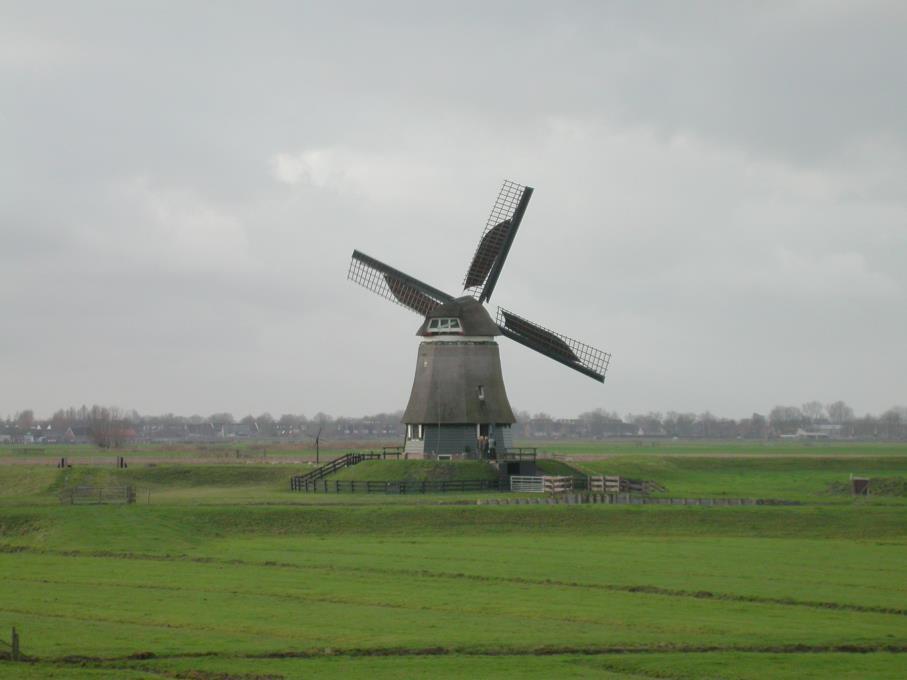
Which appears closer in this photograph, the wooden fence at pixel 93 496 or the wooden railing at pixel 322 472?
the wooden fence at pixel 93 496

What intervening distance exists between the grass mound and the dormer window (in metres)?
7.40

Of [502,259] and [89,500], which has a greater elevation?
[502,259]

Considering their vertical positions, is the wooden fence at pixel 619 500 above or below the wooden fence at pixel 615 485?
below

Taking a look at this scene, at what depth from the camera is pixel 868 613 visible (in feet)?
100.0

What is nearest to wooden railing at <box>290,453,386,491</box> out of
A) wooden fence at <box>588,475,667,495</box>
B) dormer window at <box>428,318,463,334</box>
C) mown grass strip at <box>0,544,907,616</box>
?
dormer window at <box>428,318,463,334</box>

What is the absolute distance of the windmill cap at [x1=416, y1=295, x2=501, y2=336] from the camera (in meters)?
67.5

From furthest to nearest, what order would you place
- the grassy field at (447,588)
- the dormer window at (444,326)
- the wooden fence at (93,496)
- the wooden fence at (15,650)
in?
the dormer window at (444,326), the wooden fence at (93,496), the grassy field at (447,588), the wooden fence at (15,650)

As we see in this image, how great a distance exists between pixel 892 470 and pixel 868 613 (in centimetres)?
6532

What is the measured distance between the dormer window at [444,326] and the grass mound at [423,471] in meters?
7.40

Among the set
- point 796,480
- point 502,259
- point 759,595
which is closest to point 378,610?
point 759,595

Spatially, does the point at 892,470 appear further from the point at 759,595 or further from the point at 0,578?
the point at 0,578

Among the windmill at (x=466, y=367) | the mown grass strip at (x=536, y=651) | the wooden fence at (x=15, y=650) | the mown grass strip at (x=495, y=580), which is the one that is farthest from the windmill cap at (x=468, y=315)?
the wooden fence at (x=15, y=650)

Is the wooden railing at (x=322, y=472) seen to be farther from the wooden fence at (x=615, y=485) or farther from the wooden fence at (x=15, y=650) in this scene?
the wooden fence at (x=15, y=650)

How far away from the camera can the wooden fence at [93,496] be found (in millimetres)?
53344
